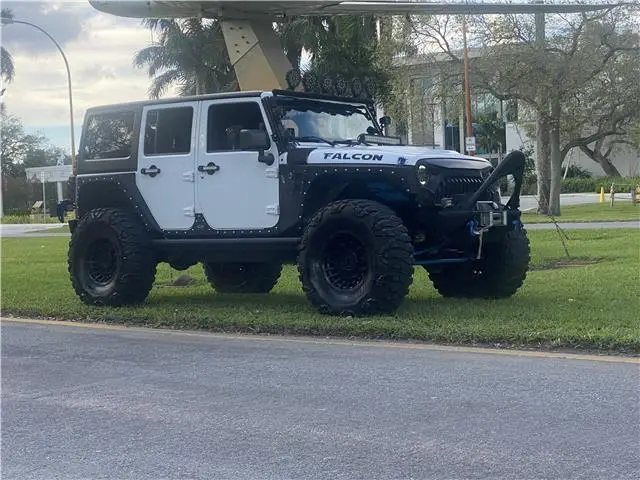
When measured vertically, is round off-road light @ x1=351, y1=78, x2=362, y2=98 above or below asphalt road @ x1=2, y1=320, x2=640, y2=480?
above

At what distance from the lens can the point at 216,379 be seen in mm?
6566

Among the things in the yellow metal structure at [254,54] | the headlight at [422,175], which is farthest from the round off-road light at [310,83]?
the headlight at [422,175]

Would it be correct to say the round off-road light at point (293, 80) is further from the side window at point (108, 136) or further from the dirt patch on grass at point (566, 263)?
the dirt patch on grass at point (566, 263)

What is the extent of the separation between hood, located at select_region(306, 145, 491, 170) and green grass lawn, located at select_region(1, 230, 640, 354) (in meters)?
1.54

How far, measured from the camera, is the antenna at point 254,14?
11.8 metres

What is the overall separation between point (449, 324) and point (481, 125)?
59.5 metres

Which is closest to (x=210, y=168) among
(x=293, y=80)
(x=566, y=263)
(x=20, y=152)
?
(x=293, y=80)

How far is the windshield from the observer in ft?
31.1

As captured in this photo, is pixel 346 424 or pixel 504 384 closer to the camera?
pixel 346 424

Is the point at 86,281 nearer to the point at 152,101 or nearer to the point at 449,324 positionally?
the point at 152,101

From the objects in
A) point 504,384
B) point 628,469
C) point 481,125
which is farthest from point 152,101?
point 481,125

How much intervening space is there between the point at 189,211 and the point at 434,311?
122 inches

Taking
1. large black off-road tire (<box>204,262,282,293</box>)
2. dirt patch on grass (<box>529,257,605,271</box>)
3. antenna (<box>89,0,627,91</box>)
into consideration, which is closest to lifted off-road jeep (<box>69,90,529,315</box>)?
large black off-road tire (<box>204,262,282,293</box>)

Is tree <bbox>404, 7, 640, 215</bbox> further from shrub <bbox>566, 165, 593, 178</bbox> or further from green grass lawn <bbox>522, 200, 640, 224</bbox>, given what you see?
shrub <bbox>566, 165, 593, 178</bbox>
